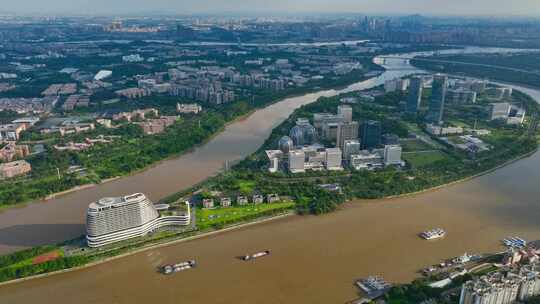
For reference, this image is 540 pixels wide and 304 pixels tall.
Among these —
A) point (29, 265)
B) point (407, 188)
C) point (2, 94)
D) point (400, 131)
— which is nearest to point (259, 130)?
point (400, 131)

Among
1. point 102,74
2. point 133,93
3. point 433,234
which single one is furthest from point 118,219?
point 102,74

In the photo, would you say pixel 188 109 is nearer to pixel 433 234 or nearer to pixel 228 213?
pixel 228 213

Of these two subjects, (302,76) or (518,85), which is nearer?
(518,85)

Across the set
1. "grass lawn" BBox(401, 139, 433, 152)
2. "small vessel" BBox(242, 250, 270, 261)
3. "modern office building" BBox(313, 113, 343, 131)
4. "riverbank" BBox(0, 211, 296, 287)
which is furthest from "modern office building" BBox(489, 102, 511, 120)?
"small vessel" BBox(242, 250, 270, 261)

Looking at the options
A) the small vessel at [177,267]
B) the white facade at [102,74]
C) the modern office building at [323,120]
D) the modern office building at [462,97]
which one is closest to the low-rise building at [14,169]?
the small vessel at [177,267]

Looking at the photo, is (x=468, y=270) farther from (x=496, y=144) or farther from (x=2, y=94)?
(x=2, y=94)

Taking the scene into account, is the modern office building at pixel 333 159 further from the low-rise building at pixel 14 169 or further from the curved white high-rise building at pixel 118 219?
the low-rise building at pixel 14 169

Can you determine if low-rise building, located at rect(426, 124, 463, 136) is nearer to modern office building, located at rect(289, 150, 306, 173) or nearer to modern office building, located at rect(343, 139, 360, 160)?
modern office building, located at rect(343, 139, 360, 160)
